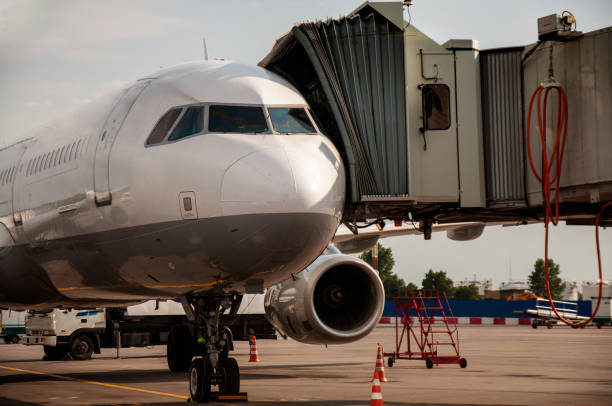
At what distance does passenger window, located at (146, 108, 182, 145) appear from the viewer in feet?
30.5

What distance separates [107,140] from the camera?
10.1 m

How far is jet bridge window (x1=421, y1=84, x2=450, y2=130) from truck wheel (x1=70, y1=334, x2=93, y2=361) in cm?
1543

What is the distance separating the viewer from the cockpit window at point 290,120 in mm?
9266

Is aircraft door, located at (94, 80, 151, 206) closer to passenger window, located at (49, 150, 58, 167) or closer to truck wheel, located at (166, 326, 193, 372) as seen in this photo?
passenger window, located at (49, 150, 58, 167)

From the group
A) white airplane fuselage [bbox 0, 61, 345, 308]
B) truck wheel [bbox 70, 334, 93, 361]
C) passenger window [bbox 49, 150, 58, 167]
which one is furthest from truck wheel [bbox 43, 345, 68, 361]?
passenger window [bbox 49, 150, 58, 167]

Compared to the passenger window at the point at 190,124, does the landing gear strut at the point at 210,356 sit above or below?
below

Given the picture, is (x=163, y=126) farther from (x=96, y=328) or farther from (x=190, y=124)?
(x=96, y=328)

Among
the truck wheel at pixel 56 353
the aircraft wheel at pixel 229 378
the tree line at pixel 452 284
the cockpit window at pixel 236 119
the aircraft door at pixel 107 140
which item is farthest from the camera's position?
the tree line at pixel 452 284

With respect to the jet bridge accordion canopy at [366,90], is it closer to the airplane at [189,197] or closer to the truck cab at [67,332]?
the airplane at [189,197]

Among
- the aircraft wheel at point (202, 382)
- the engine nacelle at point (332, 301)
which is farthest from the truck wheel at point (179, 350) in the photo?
the aircraft wheel at point (202, 382)

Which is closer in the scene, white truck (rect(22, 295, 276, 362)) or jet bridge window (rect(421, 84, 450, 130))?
jet bridge window (rect(421, 84, 450, 130))

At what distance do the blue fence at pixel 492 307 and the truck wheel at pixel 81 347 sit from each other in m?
41.6

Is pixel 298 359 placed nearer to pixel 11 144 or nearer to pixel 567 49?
pixel 11 144

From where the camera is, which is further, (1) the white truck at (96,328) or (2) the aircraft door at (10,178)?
(1) the white truck at (96,328)
